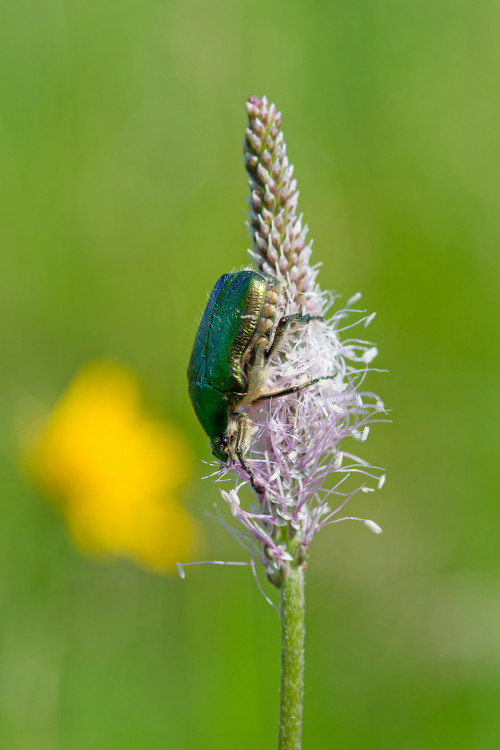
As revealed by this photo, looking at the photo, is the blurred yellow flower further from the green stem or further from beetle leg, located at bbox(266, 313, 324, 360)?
the green stem

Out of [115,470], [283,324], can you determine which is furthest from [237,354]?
[115,470]

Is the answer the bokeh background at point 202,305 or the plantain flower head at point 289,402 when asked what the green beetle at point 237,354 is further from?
the bokeh background at point 202,305

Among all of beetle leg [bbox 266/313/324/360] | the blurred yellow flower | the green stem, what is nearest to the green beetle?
beetle leg [bbox 266/313/324/360]

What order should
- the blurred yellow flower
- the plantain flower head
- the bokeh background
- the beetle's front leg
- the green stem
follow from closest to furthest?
the green stem
the plantain flower head
the beetle's front leg
the bokeh background
the blurred yellow flower

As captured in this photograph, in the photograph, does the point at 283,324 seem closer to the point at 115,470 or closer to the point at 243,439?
the point at 243,439

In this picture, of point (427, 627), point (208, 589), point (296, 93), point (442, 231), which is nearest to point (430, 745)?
point (427, 627)

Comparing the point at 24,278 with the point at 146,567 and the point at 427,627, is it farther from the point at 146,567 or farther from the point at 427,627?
the point at 427,627

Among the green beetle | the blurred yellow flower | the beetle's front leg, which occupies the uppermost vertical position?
the green beetle
